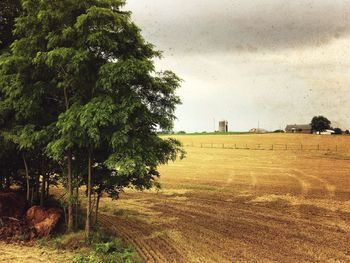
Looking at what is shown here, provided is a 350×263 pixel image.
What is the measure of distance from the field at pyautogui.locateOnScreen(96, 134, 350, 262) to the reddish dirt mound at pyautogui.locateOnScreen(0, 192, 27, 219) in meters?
4.93

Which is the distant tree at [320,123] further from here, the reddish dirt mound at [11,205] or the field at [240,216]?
the reddish dirt mound at [11,205]

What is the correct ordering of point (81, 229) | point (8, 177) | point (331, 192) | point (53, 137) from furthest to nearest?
1. point (331, 192)
2. point (8, 177)
3. point (81, 229)
4. point (53, 137)

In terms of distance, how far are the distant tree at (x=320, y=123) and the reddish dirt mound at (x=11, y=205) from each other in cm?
13863

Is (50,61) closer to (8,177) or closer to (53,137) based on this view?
(53,137)

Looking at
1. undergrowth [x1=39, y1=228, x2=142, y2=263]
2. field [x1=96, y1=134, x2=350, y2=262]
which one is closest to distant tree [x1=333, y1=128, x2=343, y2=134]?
field [x1=96, y1=134, x2=350, y2=262]

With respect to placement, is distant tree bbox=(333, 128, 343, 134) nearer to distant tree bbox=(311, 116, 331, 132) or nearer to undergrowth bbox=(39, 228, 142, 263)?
distant tree bbox=(311, 116, 331, 132)

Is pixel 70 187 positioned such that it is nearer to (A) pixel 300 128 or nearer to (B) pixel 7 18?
(B) pixel 7 18

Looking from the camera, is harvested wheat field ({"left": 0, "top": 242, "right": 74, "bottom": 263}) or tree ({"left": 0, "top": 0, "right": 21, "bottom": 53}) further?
tree ({"left": 0, "top": 0, "right": 21, "bottom": 53})

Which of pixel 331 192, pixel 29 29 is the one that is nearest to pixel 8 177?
pixel 29 29

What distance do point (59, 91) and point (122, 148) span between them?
209 inches

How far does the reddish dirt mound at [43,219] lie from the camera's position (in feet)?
65.5

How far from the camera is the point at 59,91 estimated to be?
64.0 feet

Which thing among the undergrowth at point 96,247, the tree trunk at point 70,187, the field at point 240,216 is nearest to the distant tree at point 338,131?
the field at point 240,216

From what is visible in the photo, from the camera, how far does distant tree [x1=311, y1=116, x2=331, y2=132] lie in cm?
14638
